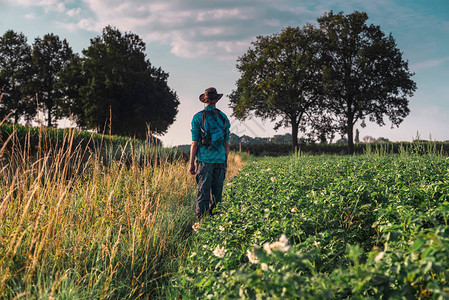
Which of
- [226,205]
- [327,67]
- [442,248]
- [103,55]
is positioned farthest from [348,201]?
[103,55]

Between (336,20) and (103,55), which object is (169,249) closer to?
(336,20)

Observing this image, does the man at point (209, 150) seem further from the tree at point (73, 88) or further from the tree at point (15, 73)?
the tree at point (15, 73)

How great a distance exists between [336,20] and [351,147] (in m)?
12.6

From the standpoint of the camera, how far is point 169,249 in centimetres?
430

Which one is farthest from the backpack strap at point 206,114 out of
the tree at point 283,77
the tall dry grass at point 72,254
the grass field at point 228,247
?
the tree at point 283,77

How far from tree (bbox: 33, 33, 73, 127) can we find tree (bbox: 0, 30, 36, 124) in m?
1.25

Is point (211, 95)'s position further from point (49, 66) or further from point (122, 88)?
point (49, 66)

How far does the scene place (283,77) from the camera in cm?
3175

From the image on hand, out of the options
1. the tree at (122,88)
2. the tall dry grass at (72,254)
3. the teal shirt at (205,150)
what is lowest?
the tall dry grass at (72,254)

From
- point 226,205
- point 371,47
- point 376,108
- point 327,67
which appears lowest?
point 226,205

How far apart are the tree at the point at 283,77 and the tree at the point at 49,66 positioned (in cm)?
2295

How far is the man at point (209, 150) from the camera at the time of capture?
586 cm

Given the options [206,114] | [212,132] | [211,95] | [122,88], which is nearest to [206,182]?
[212,132]

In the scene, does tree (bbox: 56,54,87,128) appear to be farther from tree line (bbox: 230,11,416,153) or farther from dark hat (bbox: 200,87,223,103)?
dark hat (bbox: 200,87,223,103)
